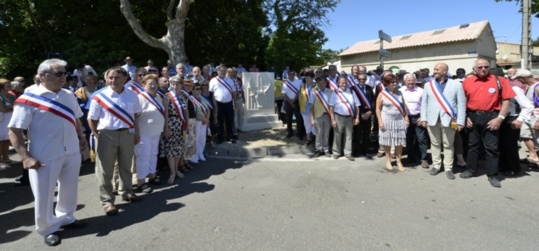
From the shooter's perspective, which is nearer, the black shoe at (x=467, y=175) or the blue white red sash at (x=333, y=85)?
the black shoe at (x=467, y=175)

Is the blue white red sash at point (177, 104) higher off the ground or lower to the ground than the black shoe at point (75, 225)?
higher

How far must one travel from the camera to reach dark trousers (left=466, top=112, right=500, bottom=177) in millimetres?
5555

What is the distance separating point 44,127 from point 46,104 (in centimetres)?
23

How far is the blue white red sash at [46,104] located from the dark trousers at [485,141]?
5.83 metres

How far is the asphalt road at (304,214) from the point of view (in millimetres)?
3541

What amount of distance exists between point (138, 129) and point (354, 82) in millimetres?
4845

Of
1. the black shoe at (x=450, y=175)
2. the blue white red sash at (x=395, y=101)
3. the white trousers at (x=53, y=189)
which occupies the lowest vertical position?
the black shoe at (x=450, y=175)

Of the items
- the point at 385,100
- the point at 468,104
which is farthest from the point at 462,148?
the point at 385,100

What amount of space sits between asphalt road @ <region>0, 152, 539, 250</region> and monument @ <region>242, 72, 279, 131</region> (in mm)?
3969

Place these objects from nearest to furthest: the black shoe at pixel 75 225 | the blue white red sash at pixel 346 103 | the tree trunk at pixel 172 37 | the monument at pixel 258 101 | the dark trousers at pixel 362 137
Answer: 1. the black shoe at pixel 75 225
2. the blue white red sash at pixel 346 103
3. the dark trousers at pixel 362 137
4. the monument at pixel 258 101
5. the tree trunk at pixel 172 37

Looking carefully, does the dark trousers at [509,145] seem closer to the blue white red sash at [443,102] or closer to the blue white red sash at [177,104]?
the blue white red sash at [443,102]

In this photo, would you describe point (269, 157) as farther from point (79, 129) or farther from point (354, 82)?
point (79, 129)

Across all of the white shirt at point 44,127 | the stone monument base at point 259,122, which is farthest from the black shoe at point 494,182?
the stone monument base at point 259,122

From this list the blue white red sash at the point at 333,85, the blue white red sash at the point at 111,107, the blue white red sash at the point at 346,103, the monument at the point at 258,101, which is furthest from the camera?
the monument at the point at 258,101
